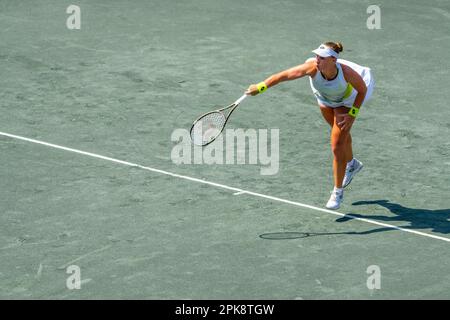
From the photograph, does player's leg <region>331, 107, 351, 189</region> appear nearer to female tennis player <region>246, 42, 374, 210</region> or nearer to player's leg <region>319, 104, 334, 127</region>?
female tennis player <region>246, 42, 374, 210</region>

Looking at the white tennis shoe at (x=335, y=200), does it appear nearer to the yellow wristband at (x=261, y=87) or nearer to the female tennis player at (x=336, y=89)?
the female tennis player at (x=336, y=89)

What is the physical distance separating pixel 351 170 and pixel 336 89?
4.30 feet

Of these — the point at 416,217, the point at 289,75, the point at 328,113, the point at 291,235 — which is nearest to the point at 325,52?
the point at 289,75

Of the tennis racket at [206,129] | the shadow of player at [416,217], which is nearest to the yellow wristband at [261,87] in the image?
the tennis racket at [206,129]

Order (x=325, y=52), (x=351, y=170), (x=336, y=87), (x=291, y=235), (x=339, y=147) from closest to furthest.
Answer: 1. (x=291, y=235)
2. (x=325, y=52)
3. (x=336, y=87)
4. (x=339, y=147)
5. (x=351, y=170)

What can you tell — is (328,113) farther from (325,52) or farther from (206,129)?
(206,129)

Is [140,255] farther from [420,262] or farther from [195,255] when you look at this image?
[420,262]

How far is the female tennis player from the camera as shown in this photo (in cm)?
1284

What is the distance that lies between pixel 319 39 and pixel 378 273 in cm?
892

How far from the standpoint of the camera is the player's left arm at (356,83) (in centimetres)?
1298

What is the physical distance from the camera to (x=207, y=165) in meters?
14.8

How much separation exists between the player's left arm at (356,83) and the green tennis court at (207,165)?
1.33 m

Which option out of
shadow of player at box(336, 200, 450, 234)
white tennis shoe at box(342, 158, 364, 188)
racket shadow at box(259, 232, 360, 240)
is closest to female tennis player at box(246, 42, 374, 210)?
white tennis shoe at box(342, 158, 364, 188)

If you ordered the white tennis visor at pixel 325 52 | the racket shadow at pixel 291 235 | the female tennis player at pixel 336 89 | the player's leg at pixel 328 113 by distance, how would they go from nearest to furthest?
the racket shadow at pixel 291 235 → the white tennis visor at pixel 325 52 → the female tennis player at pixel 336 89 → the player's leg at pixel 328 113
